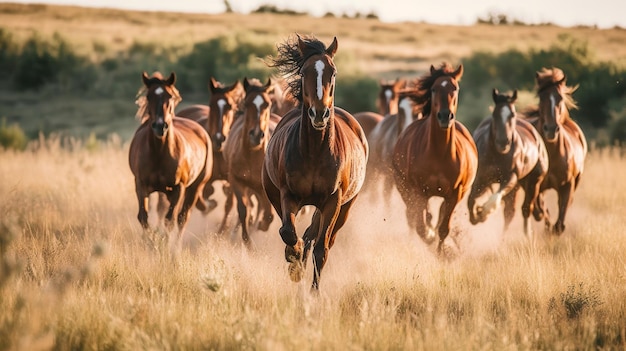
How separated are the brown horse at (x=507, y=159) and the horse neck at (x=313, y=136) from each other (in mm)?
3772

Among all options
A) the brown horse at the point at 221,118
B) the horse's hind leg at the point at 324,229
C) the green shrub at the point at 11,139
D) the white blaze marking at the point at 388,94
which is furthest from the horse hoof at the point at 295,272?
the green shrub at the point at 11,139

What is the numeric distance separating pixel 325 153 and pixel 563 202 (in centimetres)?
554

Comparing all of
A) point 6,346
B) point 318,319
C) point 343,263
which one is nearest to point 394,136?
point 343,263

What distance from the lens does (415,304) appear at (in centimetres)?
654

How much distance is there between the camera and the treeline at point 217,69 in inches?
1192

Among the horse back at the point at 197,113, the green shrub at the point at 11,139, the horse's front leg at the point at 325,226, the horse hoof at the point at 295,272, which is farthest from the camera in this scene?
the green shrub at the point at 11,139

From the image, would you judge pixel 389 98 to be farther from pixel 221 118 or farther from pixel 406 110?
pixel 221 118

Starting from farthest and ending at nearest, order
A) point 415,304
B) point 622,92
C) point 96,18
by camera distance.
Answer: point 96,18 < point 622,92 < point 415,304

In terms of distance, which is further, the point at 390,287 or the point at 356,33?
the point at 356,33

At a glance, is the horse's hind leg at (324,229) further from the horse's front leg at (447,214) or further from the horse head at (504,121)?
the horse head at (504,121)

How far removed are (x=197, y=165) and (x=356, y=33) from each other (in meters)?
50.3

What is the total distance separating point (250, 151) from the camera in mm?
10391

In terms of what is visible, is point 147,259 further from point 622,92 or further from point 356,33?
point 356,33

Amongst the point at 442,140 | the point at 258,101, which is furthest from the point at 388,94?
the point at 442,140
